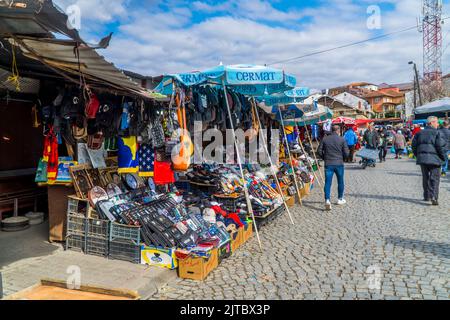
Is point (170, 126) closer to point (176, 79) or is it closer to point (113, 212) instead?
point (176, 79)

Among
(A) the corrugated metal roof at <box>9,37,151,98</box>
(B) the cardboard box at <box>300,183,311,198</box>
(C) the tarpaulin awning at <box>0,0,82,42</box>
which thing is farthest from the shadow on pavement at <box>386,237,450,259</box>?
(C) the tarpaulin awning at <box>0,0,82,42</box>

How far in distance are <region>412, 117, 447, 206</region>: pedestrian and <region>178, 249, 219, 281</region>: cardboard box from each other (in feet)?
20.0

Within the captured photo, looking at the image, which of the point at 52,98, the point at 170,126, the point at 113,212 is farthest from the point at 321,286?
the point at 52,98

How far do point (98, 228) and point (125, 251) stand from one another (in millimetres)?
554

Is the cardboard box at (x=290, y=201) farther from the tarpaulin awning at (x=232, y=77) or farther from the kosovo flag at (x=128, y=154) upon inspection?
the kosovo flag at (x=128, y=154)

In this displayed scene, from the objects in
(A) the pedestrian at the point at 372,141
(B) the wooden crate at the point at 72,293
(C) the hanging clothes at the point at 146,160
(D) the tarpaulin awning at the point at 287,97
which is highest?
(D) the tarpaulin awning at the point at 287,97

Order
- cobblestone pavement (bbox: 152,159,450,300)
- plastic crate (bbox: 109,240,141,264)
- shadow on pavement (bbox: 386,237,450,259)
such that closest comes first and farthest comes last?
cobblestone pavement (bbox: 152,159,450,300), plastic crate (bbox: 109,240,141,264), shadow on pavement (bbox: 386,237,450,259)

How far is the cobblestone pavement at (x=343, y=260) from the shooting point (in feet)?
12.8

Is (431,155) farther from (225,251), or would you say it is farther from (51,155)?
(51,155)

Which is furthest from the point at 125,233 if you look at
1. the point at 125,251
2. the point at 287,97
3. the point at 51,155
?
the point at 287,97

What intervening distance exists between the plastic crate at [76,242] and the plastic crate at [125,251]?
0.52 m

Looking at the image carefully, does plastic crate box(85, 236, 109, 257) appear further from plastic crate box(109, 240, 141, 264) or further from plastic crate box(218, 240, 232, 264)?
plastic crate box(218, 240, 232, 264)

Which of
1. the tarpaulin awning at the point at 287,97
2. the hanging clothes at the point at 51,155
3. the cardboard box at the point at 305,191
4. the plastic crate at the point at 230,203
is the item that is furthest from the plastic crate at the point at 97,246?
the cardboard box at the point at 305,191

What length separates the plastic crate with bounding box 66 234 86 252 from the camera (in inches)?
199
